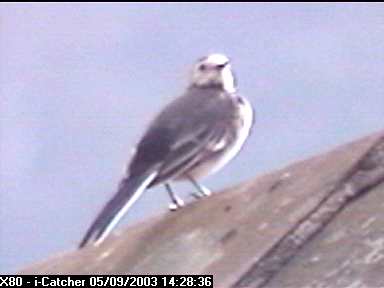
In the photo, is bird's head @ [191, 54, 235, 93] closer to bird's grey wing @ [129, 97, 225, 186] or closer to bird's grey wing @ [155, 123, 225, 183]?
bird's grey wing @ [129, 97, 225, 186]

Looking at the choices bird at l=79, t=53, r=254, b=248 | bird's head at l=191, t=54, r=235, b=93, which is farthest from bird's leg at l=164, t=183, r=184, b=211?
bird's head at l=191, t=54, r=235, b=93

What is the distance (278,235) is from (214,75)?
3.67 m

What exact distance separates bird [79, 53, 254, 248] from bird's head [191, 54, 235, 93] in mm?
140

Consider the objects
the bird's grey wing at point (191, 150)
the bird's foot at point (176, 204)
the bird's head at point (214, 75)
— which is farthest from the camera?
the bird's head at point (214, 75)

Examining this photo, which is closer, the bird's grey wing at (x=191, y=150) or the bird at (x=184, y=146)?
the bird at (x=184, y=146)

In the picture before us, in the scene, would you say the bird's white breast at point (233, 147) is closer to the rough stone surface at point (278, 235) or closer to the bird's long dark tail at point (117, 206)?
the bird's long dark tail at point (117, 206)

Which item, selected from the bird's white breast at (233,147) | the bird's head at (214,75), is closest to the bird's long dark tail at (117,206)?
the bird's white breast at (233,147)

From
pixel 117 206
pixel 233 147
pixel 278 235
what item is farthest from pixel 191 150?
pixel 278 235

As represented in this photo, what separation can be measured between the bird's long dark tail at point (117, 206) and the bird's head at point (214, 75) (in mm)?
1680

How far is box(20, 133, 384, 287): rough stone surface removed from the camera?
4.95 m

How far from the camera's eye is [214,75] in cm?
893

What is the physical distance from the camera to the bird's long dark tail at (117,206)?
6.64 metres

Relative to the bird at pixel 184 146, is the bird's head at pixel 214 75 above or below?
below

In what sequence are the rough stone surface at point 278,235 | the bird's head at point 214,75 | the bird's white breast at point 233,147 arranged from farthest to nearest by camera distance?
the bird's head at point 214,75 → the bird's white breast at point 233,147 → the rough stone surface at point 278,235
